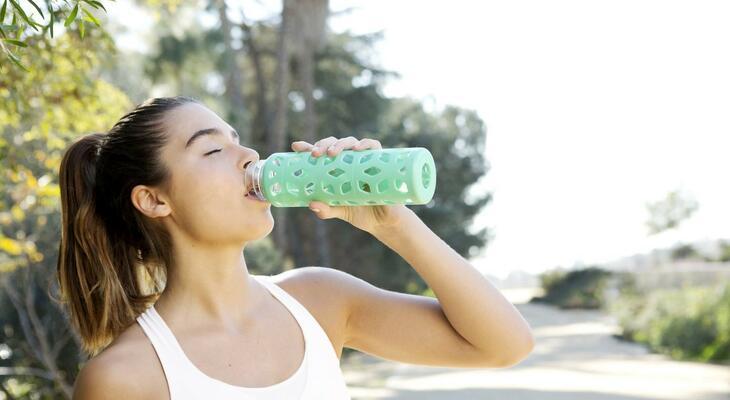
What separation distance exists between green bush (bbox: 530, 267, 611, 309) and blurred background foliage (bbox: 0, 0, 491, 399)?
2474 mm

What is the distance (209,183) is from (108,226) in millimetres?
366

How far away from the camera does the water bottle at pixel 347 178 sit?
169 centimetres

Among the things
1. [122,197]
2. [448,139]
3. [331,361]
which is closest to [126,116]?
[122,197]

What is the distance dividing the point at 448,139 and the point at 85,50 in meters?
22.1

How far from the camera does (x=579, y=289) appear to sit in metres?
25.5

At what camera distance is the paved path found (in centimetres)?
928

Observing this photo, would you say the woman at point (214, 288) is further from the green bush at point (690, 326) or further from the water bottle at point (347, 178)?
the green bush at point (690, 326)

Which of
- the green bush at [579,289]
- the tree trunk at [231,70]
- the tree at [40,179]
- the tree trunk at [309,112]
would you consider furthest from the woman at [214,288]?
the green bush at [579,289]

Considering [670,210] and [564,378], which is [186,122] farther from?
[670,210]

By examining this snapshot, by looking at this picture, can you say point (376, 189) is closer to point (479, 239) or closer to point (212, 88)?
point (212, 88)

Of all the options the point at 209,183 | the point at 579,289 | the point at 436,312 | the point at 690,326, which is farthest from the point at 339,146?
the point at 579,289

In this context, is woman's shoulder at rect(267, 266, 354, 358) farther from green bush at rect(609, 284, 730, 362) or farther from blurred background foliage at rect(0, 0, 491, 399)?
green bush at rect(609, 284, 730, 362)

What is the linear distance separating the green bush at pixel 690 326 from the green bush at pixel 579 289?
951cm

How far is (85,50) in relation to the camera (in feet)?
14.9
